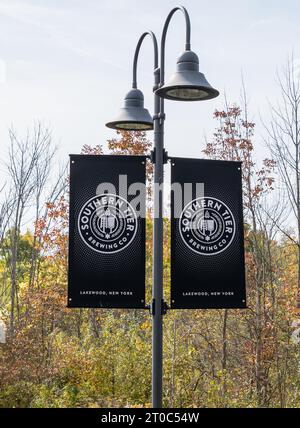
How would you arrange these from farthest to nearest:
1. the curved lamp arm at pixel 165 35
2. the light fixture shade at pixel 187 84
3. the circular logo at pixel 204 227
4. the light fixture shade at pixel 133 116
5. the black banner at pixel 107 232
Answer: the light fixture shade at pixel 133 116, the curved lamp arm at pixel 165 35, the circular logo at pixel 204 227, the black banner at pixel 107 232, the light fixture shade at pixel 187 84

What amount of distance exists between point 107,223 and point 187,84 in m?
1.45

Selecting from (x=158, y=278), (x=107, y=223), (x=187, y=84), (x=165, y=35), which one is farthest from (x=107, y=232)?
(x=165, y=35)

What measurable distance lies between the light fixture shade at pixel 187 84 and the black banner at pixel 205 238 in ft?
1.96

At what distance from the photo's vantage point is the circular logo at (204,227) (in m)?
5.66

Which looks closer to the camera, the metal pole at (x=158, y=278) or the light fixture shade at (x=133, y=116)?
the metal pole at (x=158, y=278)

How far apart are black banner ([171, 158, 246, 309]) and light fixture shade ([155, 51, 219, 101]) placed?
0.60 m

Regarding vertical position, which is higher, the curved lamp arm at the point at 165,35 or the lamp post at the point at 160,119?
the curved lamp arm at the point at 165,35

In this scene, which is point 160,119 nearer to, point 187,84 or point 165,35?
point 187,84

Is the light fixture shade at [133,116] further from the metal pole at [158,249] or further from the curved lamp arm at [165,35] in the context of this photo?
the curved lamp arm at [165,35]

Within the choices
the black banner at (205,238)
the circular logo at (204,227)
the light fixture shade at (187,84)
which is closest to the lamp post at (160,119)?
the light fixture shade at (187,84)

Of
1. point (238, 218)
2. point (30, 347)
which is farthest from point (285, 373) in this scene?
point (238, 218)

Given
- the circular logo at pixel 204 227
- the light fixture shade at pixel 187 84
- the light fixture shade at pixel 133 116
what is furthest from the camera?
the light fixture shade at pixel 133 116

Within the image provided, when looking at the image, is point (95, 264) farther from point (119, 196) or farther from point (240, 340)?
point (240, 340)

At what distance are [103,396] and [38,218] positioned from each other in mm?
5433
